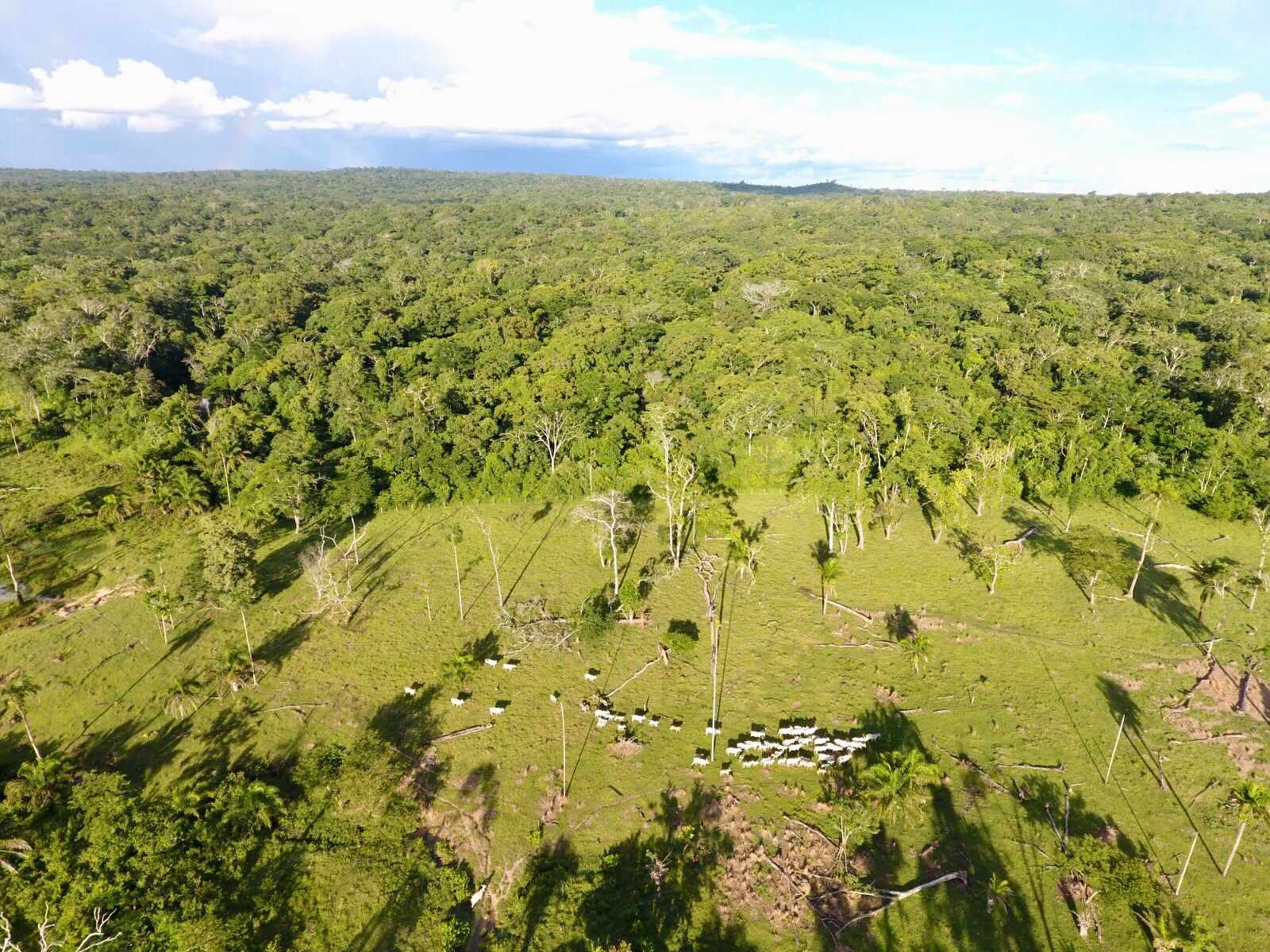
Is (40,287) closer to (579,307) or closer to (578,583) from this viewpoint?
(579,307)

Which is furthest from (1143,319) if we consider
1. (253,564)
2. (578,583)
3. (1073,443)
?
(253,564)

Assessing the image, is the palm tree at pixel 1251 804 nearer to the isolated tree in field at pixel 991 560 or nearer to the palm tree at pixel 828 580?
the isolated tree in field at pixel 991 560

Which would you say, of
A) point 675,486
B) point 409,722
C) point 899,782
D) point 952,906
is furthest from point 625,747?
point 675,486

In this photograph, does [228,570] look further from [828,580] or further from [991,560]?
[991,560]

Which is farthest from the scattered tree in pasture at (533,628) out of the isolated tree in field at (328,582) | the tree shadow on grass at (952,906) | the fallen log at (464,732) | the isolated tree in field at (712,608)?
the tree shadow on grass at (952,906)

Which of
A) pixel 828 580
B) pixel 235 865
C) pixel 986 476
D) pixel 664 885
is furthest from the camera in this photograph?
pixel 986 476

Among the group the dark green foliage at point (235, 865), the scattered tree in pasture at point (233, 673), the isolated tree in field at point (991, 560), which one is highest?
the isolated tree in field at point (991, 560)
